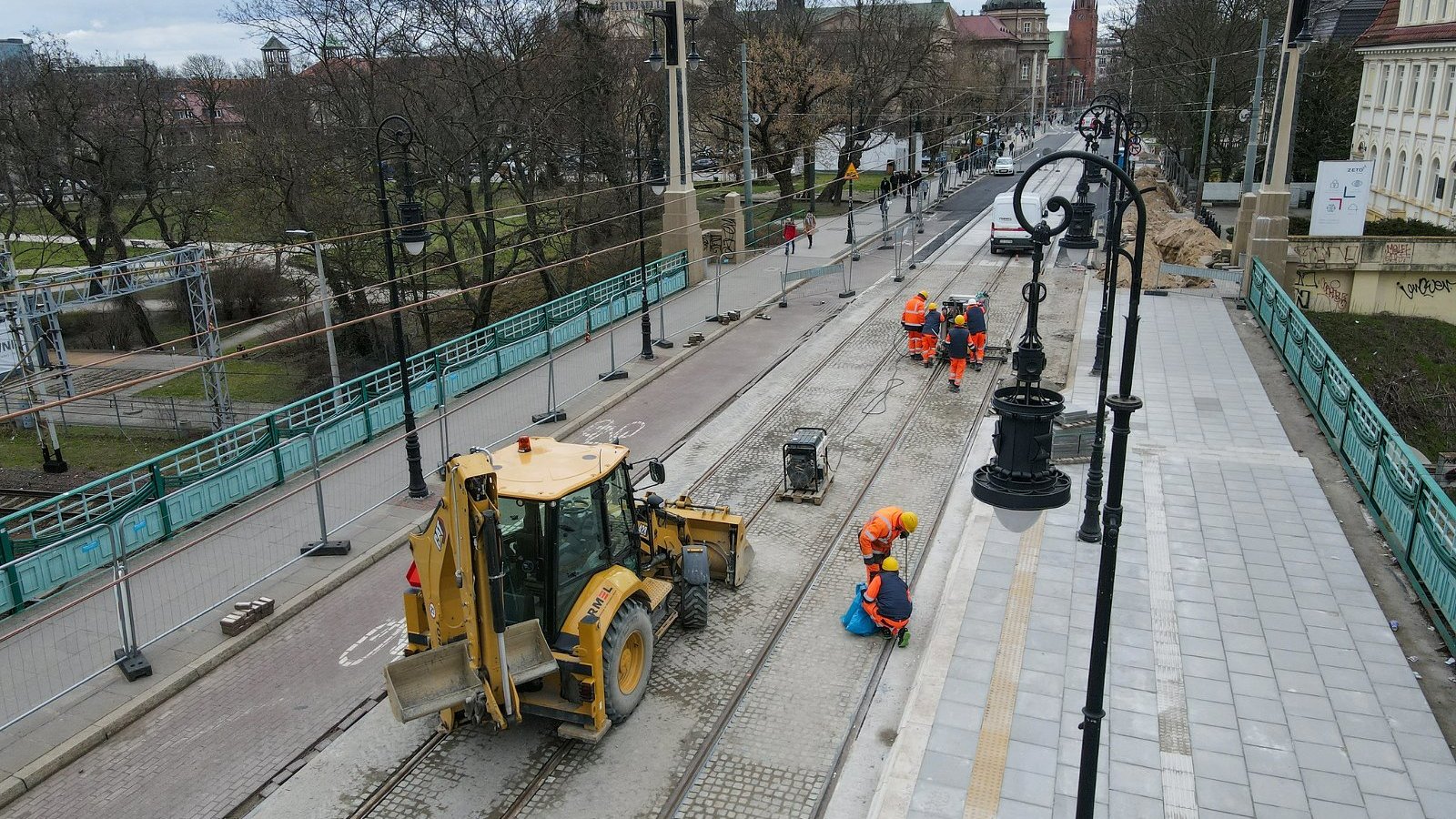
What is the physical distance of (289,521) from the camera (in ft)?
43.7

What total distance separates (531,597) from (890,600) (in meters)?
3.77

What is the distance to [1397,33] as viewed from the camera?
132 feet

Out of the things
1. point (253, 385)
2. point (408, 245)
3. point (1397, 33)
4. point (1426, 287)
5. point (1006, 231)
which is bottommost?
point (253, 385)

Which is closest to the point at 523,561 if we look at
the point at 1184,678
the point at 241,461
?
the point at 1184,678

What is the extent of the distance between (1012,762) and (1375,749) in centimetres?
305

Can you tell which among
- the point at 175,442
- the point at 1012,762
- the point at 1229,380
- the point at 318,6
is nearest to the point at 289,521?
the point at 1012,762

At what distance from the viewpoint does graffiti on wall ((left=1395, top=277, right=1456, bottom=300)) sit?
28578mm

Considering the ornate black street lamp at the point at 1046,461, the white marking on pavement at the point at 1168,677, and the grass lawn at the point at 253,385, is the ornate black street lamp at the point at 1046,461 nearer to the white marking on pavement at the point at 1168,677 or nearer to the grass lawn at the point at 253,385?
the white marking on pavement at the point at 1168,677

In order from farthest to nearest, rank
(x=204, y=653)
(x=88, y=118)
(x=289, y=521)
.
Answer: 1. (x=88, y=118)
2. (x=289, y=521)
3. (x=204, y=653)

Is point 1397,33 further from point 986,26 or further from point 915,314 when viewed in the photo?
point 986,26

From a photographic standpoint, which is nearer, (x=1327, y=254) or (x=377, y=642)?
(x=377, y=642)

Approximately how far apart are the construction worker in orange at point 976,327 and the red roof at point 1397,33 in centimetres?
2838

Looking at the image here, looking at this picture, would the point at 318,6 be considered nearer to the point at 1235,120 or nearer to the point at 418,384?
the point at 418,384

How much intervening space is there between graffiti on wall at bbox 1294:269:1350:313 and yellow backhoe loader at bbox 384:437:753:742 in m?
26.9
